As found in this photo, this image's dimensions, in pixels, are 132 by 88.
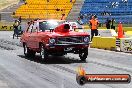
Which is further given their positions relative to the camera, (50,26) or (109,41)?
(109,41)

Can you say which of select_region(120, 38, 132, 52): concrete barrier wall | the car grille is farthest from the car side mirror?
select_region(120, 38, 132, 52): concrete barrier wall

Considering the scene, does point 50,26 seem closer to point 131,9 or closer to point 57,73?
point 57,73

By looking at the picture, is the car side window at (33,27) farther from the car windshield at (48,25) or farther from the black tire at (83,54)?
the black tire at (83,54)

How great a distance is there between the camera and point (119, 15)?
61.5 meters

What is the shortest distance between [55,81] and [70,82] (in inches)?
19.0

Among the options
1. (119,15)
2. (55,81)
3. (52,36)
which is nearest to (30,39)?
(52,36)

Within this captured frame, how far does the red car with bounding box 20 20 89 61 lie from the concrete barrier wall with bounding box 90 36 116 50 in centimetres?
702

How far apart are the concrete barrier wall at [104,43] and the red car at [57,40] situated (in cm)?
702

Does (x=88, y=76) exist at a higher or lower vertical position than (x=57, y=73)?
higher

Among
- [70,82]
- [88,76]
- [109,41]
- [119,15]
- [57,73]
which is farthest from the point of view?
[119,15]

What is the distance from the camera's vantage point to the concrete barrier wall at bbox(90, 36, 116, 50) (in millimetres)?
23594

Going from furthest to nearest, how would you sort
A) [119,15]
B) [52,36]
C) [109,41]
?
[119,15] < [109,41] < [52,36]

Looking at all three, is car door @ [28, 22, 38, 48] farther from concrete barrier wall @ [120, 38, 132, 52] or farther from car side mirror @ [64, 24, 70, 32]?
concrete barrier wall @ [120, 38, 132, 52]

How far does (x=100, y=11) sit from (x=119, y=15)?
3.51m
